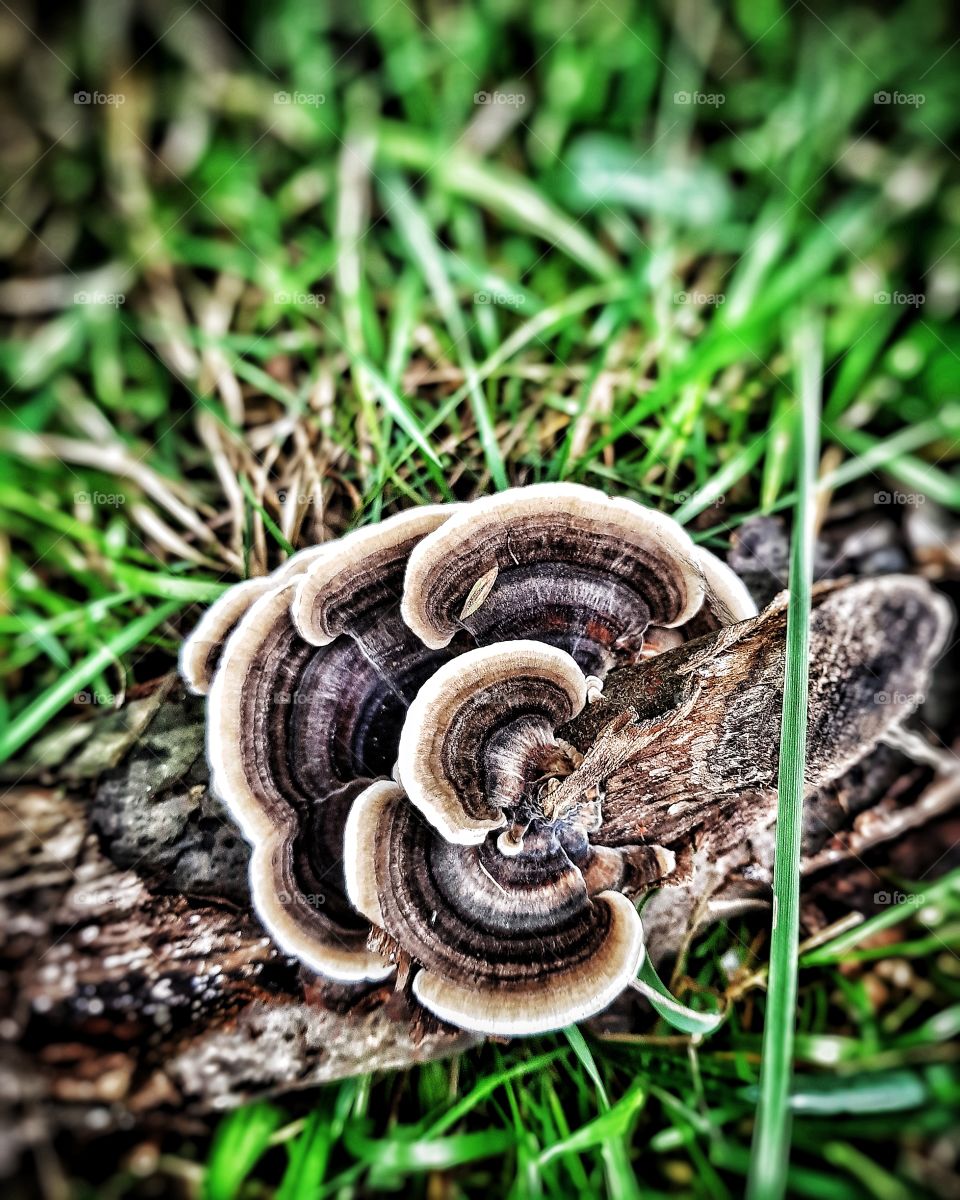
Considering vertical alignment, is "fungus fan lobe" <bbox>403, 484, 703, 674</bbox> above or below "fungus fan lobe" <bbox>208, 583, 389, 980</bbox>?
above

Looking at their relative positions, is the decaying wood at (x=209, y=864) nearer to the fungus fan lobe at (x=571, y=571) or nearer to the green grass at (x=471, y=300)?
the fungus fan lobe at (x=571, y=571)

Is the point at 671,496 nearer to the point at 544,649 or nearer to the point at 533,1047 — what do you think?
the point at 544,649

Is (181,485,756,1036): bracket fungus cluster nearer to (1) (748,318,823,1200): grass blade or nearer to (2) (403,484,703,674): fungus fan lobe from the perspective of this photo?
(2) (403,484,703,674): fungus fan lobe

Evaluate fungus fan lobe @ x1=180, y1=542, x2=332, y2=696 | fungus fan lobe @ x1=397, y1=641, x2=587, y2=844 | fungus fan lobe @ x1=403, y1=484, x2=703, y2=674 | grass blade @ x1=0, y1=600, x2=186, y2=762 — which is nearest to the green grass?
grass blade @ x1=0, y1=600, x2=186, y2=762

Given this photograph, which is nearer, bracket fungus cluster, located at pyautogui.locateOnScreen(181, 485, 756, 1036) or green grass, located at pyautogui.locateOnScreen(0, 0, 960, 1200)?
bracket fungus cluster, located at pyautogui.locateOnScreen(181, 485, 756, 1036)

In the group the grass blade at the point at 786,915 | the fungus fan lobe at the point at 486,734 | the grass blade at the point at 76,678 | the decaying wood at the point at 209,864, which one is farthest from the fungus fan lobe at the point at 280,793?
the grass blade at the point at 786,915

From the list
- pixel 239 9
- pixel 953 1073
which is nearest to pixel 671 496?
pixel 953 1073
